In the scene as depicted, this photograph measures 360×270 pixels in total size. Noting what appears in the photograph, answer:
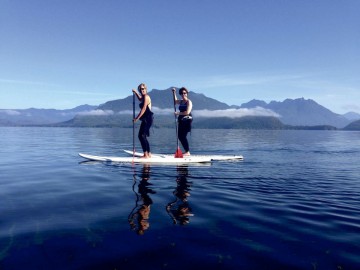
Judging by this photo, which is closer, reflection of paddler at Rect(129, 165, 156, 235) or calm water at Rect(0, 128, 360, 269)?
calm water at Rect(0, 128, 360, 269)

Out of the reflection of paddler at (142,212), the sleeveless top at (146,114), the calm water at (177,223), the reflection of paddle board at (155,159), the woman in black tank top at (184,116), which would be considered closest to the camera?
the calm water at (177,223)

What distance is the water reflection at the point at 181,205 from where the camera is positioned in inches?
275

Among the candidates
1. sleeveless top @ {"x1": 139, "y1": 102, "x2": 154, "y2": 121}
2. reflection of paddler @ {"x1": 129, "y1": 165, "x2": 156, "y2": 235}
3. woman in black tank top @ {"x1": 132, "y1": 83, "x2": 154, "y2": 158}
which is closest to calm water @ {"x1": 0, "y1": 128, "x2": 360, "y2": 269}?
reflection of paddler @ {"x1": 129, "y1": 165, "x2": 156, "y2": 235}

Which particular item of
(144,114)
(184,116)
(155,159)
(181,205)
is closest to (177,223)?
(181,205)

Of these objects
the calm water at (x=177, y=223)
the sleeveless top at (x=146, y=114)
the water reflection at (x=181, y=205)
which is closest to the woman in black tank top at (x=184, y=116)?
the sleeveless top at (x=146, y=114)

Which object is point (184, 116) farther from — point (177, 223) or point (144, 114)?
point (177, 223)

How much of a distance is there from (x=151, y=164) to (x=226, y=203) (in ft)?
28.9

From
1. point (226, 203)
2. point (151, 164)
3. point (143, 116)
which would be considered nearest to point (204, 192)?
point (226, 203)

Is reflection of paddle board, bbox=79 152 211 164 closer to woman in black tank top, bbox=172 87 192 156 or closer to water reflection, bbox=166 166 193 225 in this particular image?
woman in black tank top, bbox=172 87 192 156

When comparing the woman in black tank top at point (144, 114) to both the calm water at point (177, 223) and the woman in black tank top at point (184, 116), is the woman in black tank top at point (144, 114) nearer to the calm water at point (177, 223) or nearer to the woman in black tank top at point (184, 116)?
the woman in black tank top at point (184, 116)

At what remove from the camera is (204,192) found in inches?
384

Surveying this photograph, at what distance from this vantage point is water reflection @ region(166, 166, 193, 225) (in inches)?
275

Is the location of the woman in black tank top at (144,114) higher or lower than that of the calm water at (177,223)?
higher

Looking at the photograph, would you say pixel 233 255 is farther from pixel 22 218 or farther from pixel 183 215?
pixel 22 218
